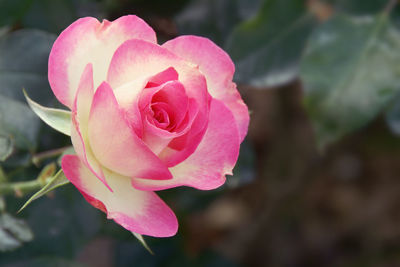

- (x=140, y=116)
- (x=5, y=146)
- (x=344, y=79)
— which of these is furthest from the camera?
(x=344, y=79)

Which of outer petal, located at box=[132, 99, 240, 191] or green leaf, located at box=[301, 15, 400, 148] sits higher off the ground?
outer petal, located at box=[132, 99, 240, 191]

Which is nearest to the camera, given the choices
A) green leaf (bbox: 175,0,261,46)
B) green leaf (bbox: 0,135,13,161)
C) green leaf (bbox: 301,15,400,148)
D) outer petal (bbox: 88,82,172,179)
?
outer petal (bbox: 88,82,172,179)

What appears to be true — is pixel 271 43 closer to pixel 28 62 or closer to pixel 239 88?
A: pixel 239 88

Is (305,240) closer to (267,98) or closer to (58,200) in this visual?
(267,98)

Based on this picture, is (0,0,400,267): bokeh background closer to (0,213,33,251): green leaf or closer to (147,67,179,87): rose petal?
(0,213,33,251): green leaf

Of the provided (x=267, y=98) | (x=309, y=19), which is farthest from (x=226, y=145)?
(x=267, y=98)

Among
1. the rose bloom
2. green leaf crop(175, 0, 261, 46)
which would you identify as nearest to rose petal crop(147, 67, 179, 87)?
the rose bloom

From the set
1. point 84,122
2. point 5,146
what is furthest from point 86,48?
point 5,146
